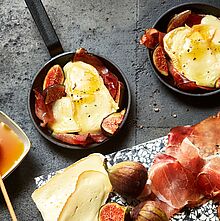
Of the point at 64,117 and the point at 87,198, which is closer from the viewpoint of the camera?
the point at 87,198

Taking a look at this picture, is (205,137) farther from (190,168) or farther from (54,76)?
(54,76)

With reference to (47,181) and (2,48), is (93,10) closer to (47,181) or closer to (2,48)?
(2,48)

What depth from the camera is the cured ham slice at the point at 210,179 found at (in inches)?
111

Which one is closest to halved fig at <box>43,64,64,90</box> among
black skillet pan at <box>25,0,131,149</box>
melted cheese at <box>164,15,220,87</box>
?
black skillet pan at <box>25,0,131,149</box>

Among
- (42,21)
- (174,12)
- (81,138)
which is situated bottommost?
(81,138)

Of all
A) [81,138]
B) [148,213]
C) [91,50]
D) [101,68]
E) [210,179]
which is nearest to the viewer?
[148,213]

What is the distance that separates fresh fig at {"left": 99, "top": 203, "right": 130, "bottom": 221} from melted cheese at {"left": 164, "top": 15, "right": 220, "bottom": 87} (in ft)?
2.00

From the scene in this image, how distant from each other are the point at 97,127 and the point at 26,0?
606 millimetres

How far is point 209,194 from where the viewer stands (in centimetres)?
284

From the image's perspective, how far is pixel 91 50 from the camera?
3.16m

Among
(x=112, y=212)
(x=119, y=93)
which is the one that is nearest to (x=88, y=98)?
(x=119, y=93)

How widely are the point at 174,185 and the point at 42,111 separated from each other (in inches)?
24.5

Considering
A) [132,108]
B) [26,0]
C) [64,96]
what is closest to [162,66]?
[132,108]

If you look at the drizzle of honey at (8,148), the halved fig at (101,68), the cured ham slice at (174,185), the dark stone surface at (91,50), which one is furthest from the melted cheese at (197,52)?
the drizzle of honey at (8,148)
